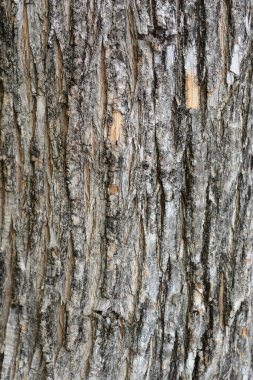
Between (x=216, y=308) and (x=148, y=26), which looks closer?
(x=148, y=26)

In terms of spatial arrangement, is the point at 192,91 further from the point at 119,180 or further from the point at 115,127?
the point at 119,180

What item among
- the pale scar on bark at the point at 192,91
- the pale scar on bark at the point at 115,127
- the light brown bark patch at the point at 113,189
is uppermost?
the pale scar on bark at the point at 192,91

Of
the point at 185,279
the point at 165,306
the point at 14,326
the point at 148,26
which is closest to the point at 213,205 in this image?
the point at 185,279

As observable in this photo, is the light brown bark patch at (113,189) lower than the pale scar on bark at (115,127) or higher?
lower

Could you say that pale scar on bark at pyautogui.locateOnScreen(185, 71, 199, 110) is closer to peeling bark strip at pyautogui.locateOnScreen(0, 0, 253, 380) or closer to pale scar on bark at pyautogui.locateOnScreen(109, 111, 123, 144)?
peeling bark strip at pyautogui.locateOnScreen(0, 0, 253, 380)

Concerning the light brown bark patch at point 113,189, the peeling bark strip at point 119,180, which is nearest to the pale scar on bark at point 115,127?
the peeling bark strip at point 119,180

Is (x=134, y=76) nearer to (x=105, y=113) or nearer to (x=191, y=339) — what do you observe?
(x=105, y=113)

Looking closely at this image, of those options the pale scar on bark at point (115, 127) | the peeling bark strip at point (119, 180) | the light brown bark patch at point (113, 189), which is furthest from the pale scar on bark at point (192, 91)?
the light brown bark patch at point (113, 189)

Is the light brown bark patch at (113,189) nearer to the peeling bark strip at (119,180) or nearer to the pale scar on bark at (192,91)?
the peeling bark strip at (119,180)
